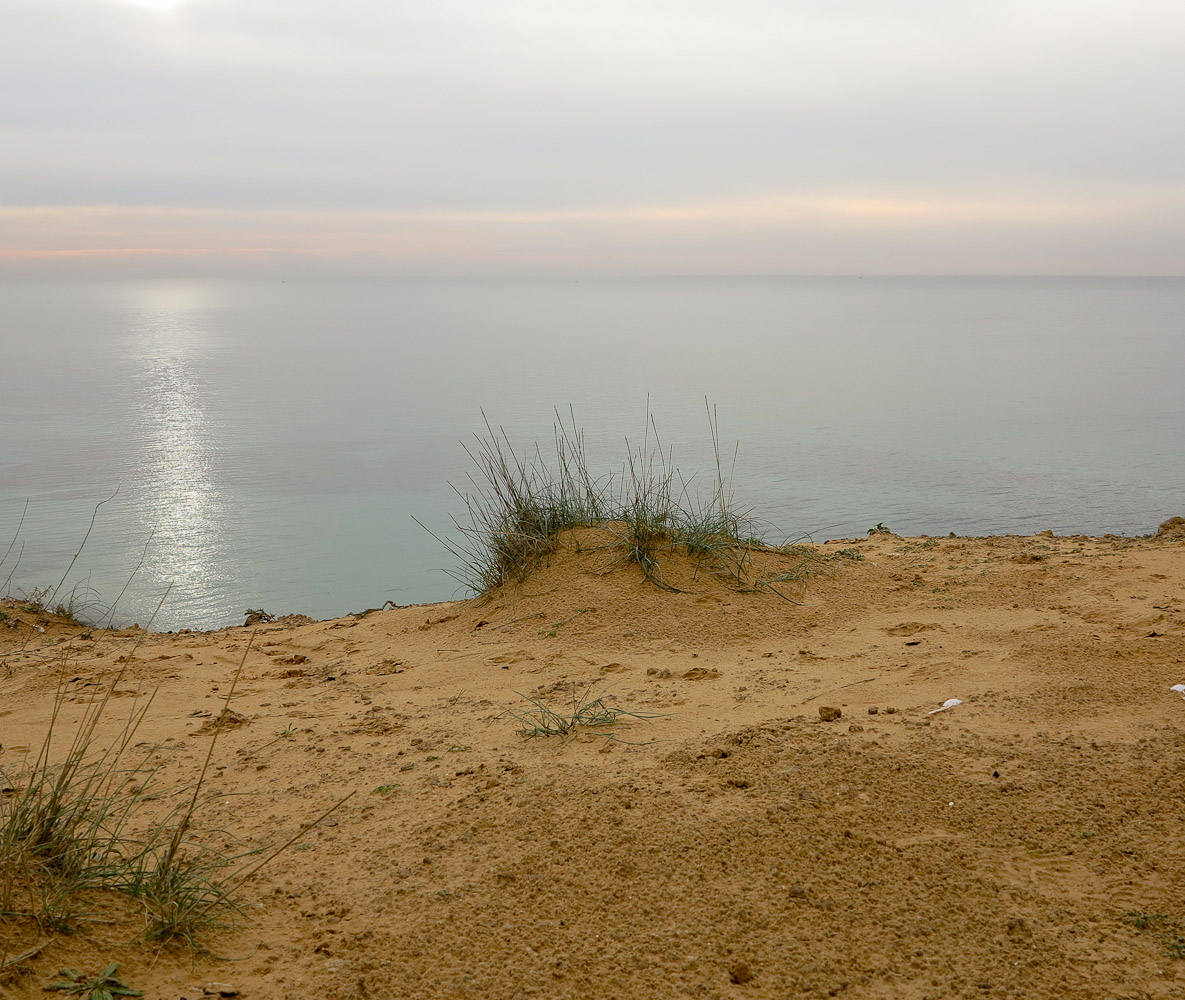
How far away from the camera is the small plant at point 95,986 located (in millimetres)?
1857

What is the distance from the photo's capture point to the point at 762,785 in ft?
9.81

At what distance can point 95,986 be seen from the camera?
188 centimetres

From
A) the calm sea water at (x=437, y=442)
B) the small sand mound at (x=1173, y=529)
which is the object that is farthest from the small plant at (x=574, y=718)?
the small sand mound at (x=1173, y=529)

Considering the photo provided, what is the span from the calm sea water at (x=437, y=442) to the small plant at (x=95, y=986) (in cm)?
629

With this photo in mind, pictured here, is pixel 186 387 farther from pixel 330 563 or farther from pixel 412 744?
pixel 412 744

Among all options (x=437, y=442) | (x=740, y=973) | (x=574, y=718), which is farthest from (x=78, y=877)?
(x=437, y=442)

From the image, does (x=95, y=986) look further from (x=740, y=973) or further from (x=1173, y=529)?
(x=1173, y=529)

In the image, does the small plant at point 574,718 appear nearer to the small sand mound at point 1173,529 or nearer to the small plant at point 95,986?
the small plant at point 95,986

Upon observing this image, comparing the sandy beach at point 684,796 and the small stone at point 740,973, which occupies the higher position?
the small stone at point 740,973

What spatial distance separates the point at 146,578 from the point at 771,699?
718cm

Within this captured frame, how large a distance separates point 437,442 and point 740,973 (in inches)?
594

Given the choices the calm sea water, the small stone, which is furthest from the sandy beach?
the calm sea water

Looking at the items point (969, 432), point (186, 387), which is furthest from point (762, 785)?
point (186, 387)

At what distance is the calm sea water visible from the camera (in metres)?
9.88
